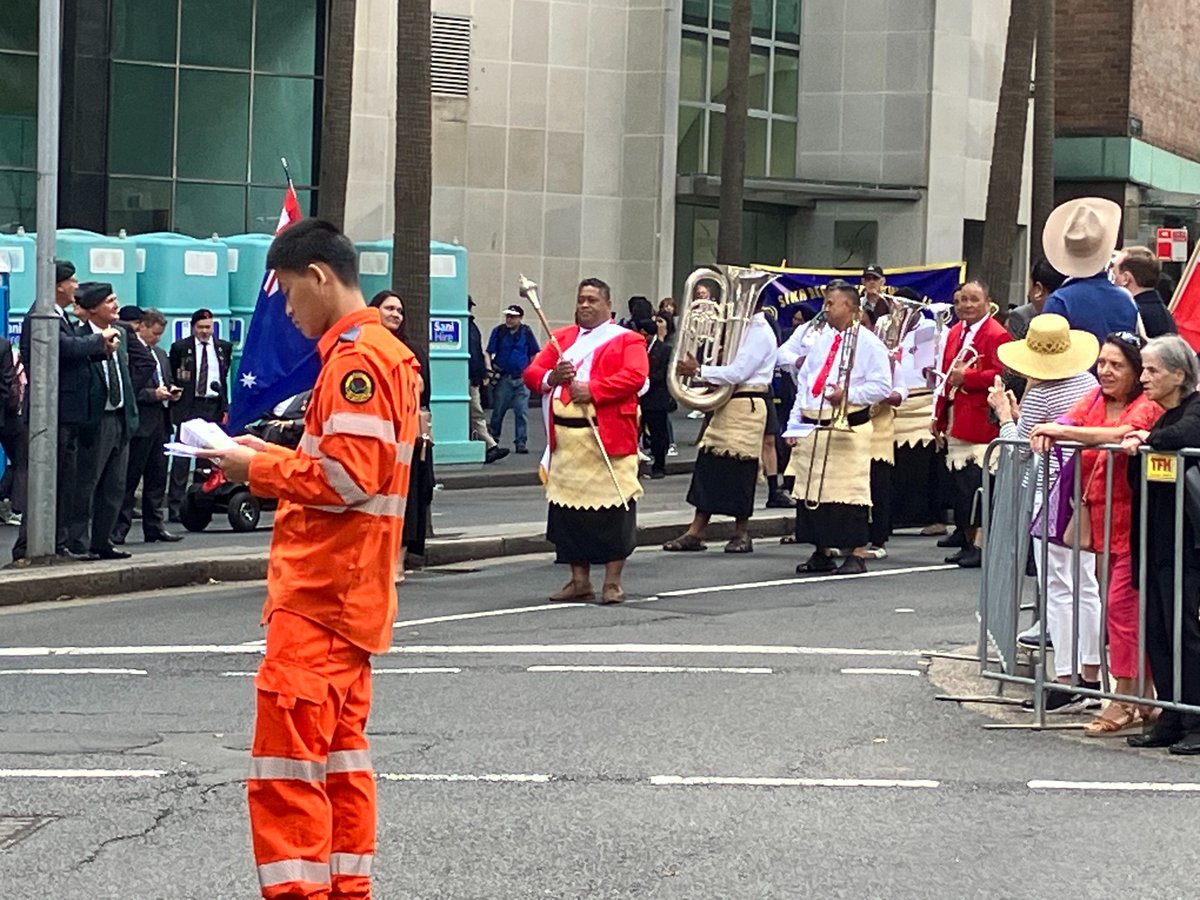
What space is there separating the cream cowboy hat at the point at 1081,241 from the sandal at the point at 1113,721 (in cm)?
280

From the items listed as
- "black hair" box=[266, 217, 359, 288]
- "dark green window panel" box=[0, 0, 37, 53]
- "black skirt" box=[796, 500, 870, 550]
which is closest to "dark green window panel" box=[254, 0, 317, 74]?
"dark green window panel" box=[0, 0, 37, 53]

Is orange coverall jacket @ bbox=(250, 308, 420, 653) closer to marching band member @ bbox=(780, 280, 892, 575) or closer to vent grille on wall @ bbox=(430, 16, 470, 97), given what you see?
marching band member @ bbox=(780, 280, 892, 575)

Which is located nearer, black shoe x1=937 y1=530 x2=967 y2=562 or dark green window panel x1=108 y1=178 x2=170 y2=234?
black shoe x1=937 y1=530 x2=967 y2=562

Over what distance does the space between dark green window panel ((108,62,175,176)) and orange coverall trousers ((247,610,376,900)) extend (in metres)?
25.8

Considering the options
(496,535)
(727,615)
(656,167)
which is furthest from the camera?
(656,167)

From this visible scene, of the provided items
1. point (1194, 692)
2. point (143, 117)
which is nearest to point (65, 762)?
point (1194, 692)

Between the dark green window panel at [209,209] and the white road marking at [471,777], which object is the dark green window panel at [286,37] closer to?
the dark green window panel at [209,209]

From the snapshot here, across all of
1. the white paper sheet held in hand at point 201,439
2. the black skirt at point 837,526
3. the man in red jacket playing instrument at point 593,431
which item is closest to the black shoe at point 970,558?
the black skirt at point 837,526

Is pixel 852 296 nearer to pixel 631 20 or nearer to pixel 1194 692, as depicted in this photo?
pixel 1194 692

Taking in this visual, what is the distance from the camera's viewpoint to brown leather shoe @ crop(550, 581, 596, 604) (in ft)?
45.8

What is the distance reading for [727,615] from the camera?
13273mm

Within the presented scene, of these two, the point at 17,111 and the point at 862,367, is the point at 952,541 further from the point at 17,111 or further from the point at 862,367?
the point at 17,111

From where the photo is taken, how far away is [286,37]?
31859 mm

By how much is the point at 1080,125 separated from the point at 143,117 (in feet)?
72.5
